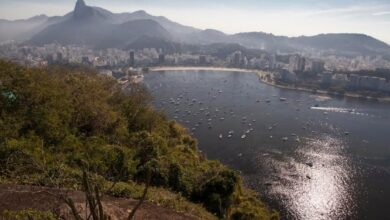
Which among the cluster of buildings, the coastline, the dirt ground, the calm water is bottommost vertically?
the calm water

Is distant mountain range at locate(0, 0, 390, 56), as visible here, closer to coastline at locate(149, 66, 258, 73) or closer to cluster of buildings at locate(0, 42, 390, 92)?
cluster of buildings at locate(0, 42, 390, 92)

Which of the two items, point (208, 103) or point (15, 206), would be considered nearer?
point (15, 206)

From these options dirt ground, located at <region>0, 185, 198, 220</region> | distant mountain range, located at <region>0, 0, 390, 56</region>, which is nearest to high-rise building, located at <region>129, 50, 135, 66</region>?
distant mountain range, located at <region>0, 0, 390, 56</region>

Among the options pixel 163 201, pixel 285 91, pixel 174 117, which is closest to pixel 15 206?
pixel 163 201

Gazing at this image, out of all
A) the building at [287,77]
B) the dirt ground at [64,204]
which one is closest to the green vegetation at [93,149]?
the dirt ground at [64,204]

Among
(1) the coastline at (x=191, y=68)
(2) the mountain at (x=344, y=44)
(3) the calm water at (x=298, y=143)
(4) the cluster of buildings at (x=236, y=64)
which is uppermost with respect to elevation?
(2) the mountain at (x=344, y=44)

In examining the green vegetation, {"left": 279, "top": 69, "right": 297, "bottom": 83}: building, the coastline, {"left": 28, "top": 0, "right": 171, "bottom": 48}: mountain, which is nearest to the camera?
the green vegetation

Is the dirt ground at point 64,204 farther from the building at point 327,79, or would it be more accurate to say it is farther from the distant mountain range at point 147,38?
the distant mountain range at point 147,38

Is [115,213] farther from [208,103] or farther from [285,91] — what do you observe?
[285,91]
